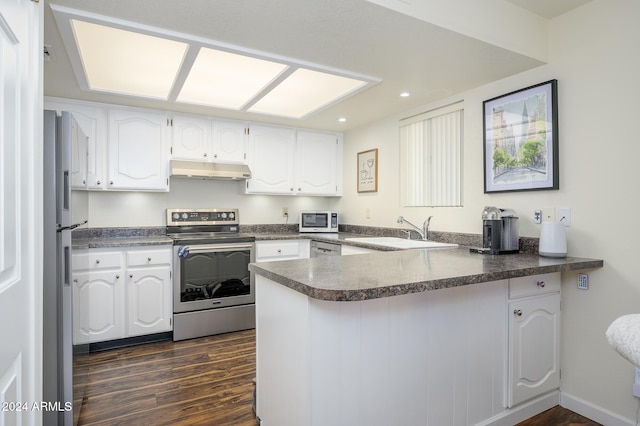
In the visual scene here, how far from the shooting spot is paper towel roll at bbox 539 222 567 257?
81.5 inches

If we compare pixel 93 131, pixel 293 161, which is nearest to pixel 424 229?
pixel 293 161

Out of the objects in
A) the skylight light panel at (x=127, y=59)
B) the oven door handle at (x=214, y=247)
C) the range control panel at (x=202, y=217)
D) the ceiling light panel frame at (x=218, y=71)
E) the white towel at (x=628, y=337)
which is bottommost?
the oven door handle at (x=214, y=247)

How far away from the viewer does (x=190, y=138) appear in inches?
141

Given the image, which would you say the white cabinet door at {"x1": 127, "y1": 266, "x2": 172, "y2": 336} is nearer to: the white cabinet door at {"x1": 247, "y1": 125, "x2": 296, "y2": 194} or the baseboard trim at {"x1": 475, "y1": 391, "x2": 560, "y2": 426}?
the white cabinet door at {"x1": 247, "y1": 125, "x2": 296, "y2": 194}

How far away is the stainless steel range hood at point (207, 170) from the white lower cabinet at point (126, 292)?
747 mm

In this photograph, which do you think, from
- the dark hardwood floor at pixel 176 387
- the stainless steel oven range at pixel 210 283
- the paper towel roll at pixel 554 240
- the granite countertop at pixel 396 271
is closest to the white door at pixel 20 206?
the granite countertop at pixel 396 271

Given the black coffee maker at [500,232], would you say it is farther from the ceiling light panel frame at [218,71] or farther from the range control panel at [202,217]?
the range control panel at [202,217]

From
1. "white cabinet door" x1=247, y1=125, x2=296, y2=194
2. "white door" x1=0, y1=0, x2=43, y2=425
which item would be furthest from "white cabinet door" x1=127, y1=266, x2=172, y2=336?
"white door" x1=0, y1=0, x2=43, y2=425

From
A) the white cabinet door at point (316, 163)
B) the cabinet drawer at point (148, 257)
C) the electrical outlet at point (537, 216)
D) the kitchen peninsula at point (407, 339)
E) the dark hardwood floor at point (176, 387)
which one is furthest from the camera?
the white cabinet door at point (316, 163)

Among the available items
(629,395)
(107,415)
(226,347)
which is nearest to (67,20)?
(107,415)

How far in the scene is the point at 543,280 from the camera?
6.76ft

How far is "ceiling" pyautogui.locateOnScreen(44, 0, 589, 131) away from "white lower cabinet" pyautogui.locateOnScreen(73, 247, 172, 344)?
4.65 feet

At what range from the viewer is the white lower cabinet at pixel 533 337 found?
192 cm

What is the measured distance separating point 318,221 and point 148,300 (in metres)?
1.96
